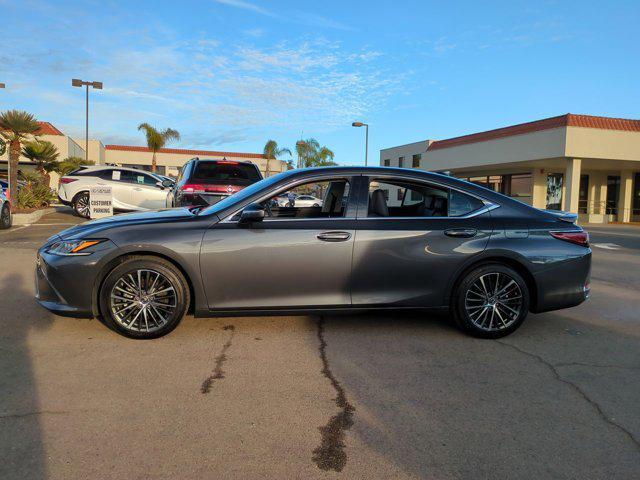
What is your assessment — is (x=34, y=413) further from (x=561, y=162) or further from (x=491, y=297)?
(x=561, y=162)

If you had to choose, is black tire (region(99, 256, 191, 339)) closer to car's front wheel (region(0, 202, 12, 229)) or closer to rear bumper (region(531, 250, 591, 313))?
rear bumper (region(531, 250, 591, 313))

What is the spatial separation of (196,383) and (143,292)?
1144 mm

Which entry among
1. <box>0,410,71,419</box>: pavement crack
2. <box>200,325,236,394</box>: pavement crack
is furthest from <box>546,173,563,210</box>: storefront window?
<box>0,410,71,419</box>: pavement crack

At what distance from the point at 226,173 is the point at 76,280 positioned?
6.13 m

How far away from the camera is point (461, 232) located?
463cm

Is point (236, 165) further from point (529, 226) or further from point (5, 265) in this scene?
point (529, 226)

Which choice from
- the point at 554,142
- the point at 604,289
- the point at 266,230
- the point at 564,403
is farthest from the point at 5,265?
the point at 554,142

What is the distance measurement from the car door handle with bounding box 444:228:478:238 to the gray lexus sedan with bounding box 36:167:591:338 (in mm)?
10

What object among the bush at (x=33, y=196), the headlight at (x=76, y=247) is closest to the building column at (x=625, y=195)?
the bush at (x=33, y=196)

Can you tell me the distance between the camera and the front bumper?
13.9ft

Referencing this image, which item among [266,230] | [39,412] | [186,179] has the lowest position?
[39,412]

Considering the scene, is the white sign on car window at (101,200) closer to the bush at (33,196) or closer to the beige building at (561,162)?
the bush at (33,196)

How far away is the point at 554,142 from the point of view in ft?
76.8

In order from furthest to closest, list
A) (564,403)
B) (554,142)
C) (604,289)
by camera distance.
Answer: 1. (554,142)
2. (604,289)
3. (564,403)
